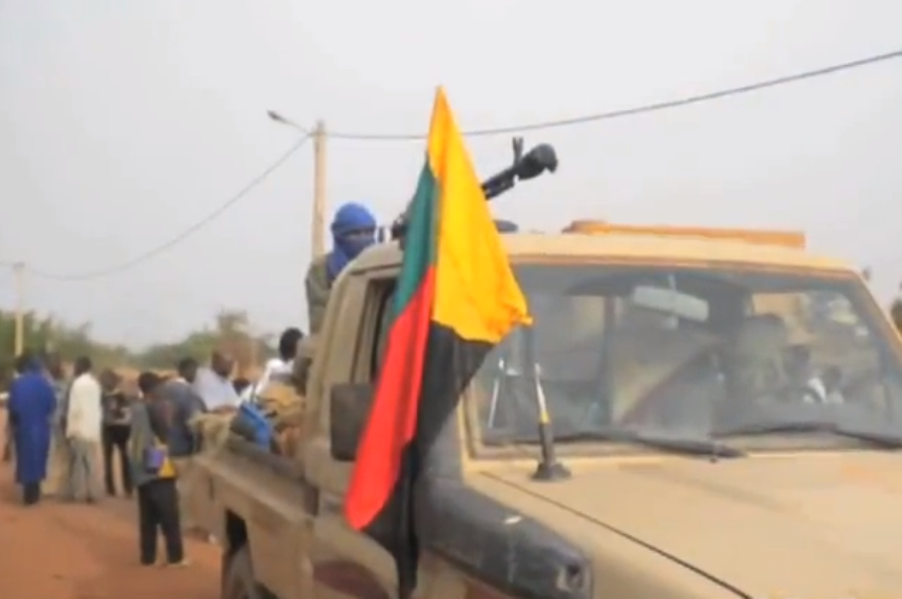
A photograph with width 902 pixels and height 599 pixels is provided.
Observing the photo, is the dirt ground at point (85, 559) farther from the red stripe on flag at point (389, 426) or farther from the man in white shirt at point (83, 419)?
the red stripe on flag at point (389, 426)

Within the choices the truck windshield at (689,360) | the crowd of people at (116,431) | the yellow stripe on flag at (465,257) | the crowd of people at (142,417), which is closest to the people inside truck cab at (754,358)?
the truck windshield at (689,360)

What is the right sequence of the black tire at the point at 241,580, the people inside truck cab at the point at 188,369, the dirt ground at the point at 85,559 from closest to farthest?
the black tire at the point at 241,580 → the dirt ground at the point at 85,559 → the people inside truck cab at the point at 188,369

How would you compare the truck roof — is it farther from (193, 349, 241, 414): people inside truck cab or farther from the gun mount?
(193, 349, 241, 414): people inside truck cab

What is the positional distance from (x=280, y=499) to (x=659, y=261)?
175cm

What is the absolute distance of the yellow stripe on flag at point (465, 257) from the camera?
3.59m

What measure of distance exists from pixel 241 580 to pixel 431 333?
115 inches

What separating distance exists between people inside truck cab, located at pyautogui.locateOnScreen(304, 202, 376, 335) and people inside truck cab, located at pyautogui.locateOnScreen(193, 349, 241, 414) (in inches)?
251

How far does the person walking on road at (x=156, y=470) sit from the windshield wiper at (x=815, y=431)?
7.76 metres


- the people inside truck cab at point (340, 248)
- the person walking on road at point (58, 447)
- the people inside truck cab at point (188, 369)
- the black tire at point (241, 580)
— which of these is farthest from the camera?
the person walking on road at point (58, 447)

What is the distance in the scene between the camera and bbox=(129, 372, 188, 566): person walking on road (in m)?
11.3

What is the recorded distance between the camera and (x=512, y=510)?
3221mm

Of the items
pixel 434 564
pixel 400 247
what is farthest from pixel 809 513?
pixel 400 247

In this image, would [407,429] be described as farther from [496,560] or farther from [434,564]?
[496,560]

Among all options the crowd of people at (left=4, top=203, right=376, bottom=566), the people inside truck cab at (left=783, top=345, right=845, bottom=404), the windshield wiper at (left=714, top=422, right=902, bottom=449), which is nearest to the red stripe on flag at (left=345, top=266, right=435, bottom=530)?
the windshield wiper at (left=714, top=422, right=902, bottom=449)
